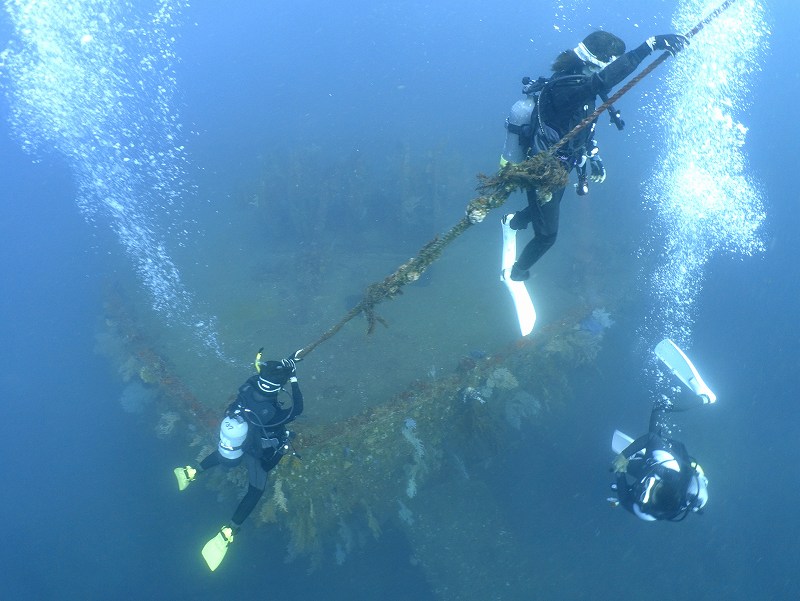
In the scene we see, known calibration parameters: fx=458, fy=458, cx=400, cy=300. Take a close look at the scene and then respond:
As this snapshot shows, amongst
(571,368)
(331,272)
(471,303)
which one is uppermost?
(331,272)

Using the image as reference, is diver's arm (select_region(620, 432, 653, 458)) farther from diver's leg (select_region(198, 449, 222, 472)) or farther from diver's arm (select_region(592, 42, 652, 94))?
diver's leg (select_region(198, 449, 222, 472))

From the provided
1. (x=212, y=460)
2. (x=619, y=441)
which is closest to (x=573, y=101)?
(x=619, y=441)

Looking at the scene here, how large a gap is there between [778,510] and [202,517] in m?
9.88

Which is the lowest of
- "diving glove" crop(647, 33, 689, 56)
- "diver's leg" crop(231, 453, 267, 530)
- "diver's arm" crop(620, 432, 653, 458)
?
"diver's leg" crop(231, 453, 267, 530)

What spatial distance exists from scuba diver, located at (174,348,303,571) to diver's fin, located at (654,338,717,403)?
6.34 metres

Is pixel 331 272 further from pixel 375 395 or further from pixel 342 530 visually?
pixel 342 530

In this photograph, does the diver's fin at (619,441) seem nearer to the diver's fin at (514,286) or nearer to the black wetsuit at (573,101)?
the diver's fin at (514,286)

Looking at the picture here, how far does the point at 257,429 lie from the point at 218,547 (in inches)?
79.3

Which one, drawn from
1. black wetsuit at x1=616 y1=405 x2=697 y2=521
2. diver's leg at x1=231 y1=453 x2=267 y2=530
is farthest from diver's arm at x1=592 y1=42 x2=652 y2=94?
diver's leg at x1=231 y1=453 x2=267 y2=530

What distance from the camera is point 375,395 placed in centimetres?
767

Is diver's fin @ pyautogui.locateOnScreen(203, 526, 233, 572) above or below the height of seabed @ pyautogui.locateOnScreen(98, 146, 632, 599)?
below

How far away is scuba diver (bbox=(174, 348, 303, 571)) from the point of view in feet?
17.9

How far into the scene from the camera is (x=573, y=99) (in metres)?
3.98

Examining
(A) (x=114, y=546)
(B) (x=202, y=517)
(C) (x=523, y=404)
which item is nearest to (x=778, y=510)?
(C) (x=523, y=404)
